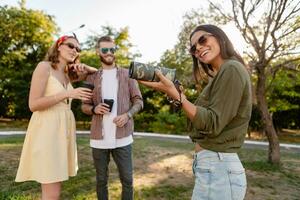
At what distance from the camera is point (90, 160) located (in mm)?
6980

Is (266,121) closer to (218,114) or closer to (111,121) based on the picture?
(111,121)

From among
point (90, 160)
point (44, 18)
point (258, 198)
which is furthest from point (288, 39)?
point (44, 18)

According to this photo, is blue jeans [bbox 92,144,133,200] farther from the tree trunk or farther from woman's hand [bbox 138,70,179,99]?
the tree trunk

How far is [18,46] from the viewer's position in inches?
917

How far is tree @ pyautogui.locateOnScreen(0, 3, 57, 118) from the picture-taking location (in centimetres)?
2111

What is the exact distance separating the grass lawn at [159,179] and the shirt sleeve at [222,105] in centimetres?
318

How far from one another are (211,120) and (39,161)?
1784 millimetres

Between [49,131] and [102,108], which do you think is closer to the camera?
[49,131]

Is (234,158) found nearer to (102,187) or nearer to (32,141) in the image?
(32,141)

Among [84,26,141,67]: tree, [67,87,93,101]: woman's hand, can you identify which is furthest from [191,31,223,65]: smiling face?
[84,26,141,67]: tree

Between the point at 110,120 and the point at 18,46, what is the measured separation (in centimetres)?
2158

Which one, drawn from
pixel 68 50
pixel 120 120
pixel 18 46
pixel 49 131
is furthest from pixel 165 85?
pixel 18 46

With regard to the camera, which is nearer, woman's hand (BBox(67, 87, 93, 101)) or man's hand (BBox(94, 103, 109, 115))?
woman's hand (BBox(67, 87, 93, 101))

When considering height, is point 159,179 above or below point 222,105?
below
